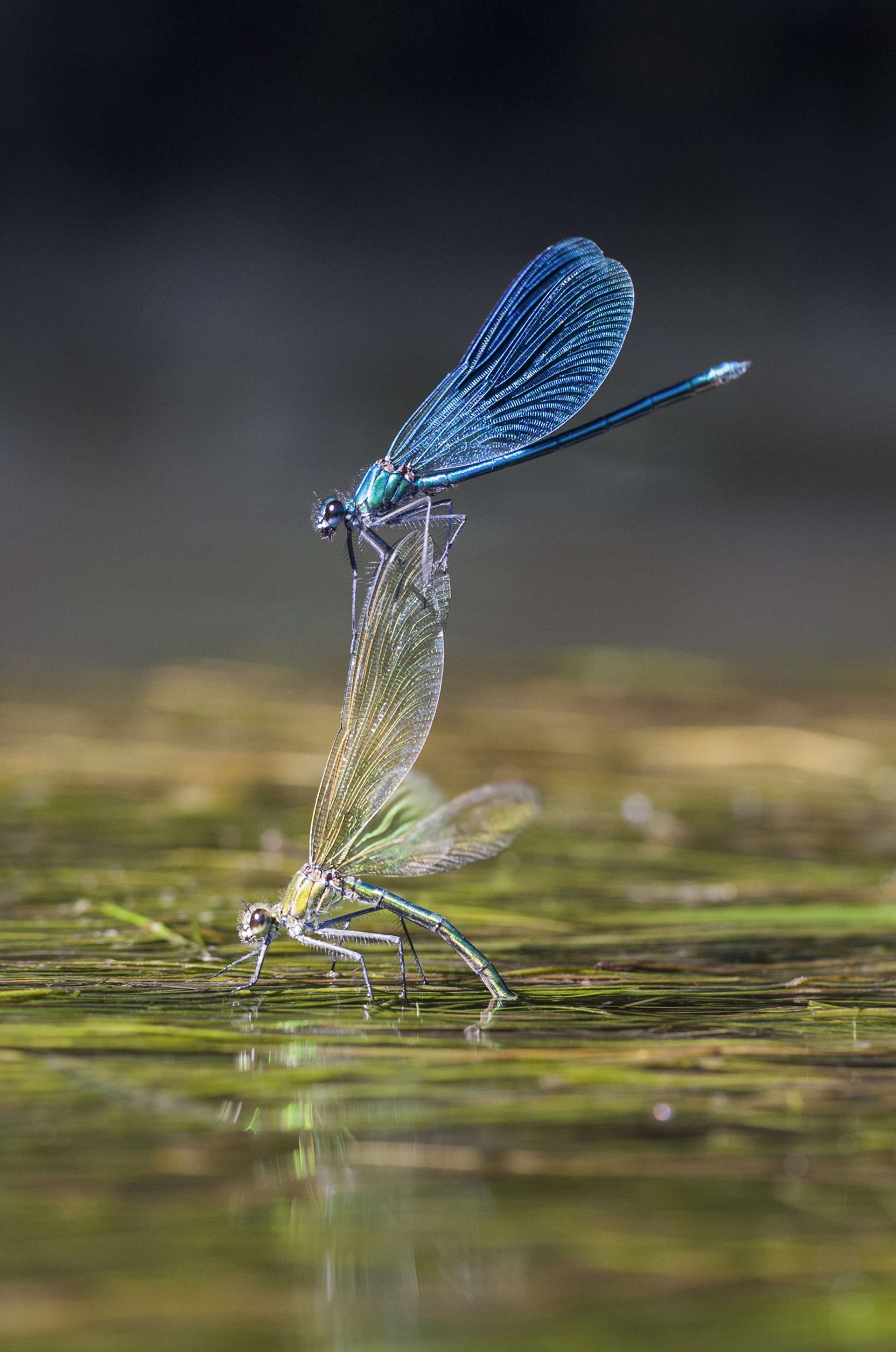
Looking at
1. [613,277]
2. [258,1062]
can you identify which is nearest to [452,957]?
[258,1062]

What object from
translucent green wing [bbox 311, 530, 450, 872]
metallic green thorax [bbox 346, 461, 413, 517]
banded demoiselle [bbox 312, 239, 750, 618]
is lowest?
translucent green wing [bbox 311, 530, 450, 872]

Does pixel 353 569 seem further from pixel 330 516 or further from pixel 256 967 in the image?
pixel 256 967

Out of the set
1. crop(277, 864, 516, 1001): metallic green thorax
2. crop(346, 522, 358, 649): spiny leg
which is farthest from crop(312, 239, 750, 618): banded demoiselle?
crop(277, 864, 516, 1001): metallic green thorax

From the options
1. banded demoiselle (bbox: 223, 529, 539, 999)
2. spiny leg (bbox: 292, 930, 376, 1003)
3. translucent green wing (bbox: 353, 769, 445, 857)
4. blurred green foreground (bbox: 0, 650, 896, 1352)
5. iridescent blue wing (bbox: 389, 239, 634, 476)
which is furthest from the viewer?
iridescent blue wing (bbox: 389, 239, 634, 476)

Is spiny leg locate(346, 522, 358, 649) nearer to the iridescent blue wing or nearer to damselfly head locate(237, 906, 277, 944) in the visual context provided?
the iridescent blue wing

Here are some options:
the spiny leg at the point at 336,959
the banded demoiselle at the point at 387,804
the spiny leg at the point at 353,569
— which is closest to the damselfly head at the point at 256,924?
the banded demoiselle at the point at 387,804

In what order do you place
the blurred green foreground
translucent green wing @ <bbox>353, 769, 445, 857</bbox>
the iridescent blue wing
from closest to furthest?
the blurred green foreground
translucent green wing @ <bbox>353, 769, 445, 857</bbox>
the iridescent blue wing

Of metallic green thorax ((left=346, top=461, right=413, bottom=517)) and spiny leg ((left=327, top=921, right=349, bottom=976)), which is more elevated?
metallic green thorax ((left=346, top=461, right=413, bottom=517))
